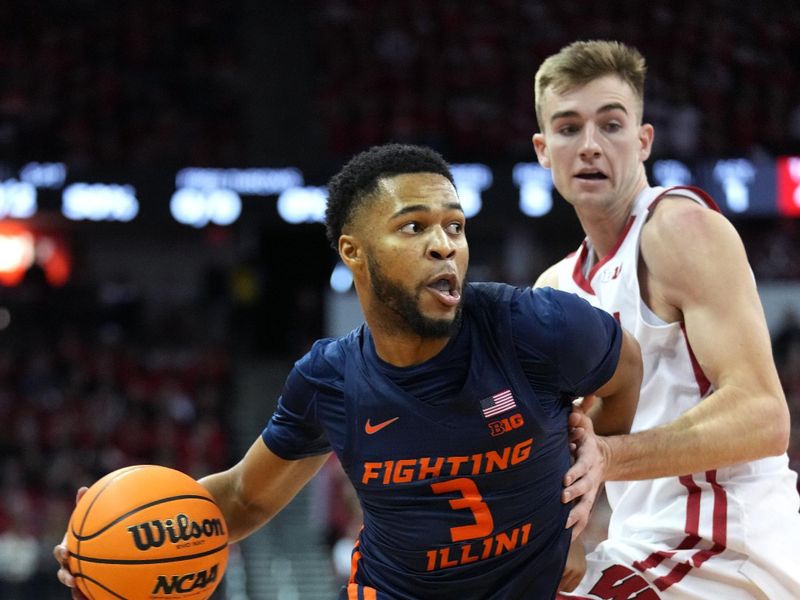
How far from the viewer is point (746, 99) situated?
14.2m

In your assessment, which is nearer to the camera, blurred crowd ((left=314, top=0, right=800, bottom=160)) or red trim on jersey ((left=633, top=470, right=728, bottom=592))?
red trim on jersey ((left=633, top=470, right=728, bottom=592))

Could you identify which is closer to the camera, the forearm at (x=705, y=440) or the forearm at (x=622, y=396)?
the forearm at (x=705, y=440)

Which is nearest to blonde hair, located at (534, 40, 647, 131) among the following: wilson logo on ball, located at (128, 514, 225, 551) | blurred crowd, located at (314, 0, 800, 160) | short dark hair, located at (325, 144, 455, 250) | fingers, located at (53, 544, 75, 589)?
short dark hair, located at (325, 144, 455, 250)

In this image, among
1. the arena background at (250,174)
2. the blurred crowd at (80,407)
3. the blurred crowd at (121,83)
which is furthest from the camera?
the blurred crowd at (121,83)

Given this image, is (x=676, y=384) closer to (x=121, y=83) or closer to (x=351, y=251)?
(x=351, y=251)

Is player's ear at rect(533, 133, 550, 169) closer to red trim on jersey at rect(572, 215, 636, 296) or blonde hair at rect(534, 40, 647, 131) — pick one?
blonde hair at rect(534, 40, 647, 131)

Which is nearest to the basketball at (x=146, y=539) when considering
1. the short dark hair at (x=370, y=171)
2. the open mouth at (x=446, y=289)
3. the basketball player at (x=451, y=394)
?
the basketball player at (x=451, y=394)

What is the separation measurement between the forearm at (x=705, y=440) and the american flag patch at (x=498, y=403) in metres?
0.27

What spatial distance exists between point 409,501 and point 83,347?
11991mm

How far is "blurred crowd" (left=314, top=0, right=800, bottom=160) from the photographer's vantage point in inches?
549

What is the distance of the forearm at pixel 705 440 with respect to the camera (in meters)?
2.99

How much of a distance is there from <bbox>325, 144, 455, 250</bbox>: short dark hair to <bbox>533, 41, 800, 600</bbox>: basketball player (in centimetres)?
72

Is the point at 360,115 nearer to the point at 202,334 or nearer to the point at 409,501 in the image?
the point at 202,334

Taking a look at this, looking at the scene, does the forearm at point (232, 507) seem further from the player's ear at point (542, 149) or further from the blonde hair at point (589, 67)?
the blonde hair at point (589, 67)
